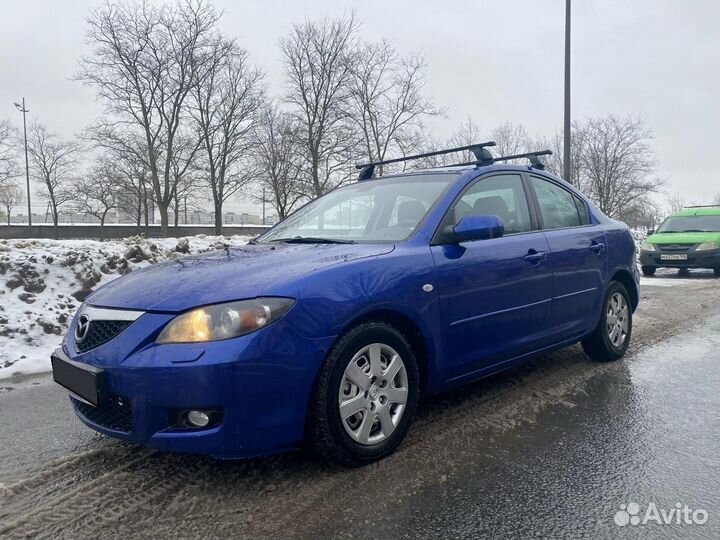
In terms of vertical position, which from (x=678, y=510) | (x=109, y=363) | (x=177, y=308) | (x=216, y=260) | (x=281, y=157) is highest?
(x=281, y=157)

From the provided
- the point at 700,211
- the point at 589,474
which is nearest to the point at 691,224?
the point at 700,211

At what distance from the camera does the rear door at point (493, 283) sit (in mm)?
3318

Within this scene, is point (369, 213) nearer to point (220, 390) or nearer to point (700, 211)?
point (220, 390)

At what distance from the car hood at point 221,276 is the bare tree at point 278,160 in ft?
89.5

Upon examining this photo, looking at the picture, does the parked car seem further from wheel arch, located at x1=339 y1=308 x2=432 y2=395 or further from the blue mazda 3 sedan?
wheel arch, located at x1=339 y1=308 x2=432 y2=395

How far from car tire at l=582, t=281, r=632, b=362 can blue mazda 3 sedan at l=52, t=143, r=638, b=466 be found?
2.29 ft

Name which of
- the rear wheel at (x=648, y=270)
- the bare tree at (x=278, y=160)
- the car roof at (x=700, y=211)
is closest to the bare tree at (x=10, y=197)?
the bare tree at (x=278, y=160)

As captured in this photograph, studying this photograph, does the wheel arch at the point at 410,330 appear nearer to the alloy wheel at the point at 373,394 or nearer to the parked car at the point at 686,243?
the alloy wheel at the point at 373,394

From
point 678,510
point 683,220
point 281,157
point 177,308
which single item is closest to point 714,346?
point 678,510

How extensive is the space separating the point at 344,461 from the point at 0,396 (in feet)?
10.3

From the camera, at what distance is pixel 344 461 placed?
2.77 meters

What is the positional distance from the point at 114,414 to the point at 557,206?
11.7 ft

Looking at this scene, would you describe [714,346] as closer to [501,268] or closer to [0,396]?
[501,268]

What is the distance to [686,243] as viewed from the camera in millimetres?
13359
